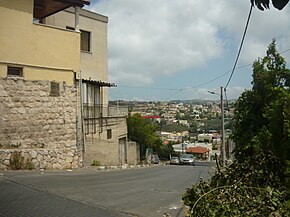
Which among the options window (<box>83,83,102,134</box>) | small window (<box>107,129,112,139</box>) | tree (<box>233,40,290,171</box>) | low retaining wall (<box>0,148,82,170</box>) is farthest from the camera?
small window (<box>107,129,112,139</box>)

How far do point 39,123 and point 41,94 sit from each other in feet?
4.23

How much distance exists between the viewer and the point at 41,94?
17.3m

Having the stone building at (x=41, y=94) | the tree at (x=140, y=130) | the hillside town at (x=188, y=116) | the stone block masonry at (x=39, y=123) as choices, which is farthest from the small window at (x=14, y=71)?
the tree at (x=140, y=130)

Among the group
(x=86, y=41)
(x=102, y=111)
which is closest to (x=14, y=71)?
(x=102, y=111)

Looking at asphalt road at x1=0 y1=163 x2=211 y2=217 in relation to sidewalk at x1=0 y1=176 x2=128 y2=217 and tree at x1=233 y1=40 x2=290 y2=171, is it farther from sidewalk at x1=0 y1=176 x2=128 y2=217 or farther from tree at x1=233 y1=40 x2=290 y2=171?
tree at x1=233 y1=40 x2=290 y2=171

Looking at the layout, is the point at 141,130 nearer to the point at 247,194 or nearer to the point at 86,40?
the point at 86,40

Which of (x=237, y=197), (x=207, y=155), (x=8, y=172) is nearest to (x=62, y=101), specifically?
(x=8, y=172)

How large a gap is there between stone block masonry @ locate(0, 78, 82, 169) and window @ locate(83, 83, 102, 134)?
2421mm

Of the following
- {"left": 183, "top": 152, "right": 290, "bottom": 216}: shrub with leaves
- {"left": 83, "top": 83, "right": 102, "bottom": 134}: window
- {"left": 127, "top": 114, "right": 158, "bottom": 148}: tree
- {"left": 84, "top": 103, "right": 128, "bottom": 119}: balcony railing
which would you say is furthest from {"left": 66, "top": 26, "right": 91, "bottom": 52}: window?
{"left": 183, "top": 152, "right": 290, "bottom": 216}: shrub with leaves

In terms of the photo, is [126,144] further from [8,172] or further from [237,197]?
[237,197]

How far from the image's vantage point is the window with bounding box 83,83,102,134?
21531 mm

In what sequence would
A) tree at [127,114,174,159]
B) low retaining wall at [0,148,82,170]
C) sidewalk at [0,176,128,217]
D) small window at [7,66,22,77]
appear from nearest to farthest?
sidewalk at [0,176,128,217]
low retaining wall at [0,148,82,170]
small window at [7,66,22,77]
tree at [127,114,174,159]

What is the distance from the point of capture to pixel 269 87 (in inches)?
324

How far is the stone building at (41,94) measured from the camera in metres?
16.0
